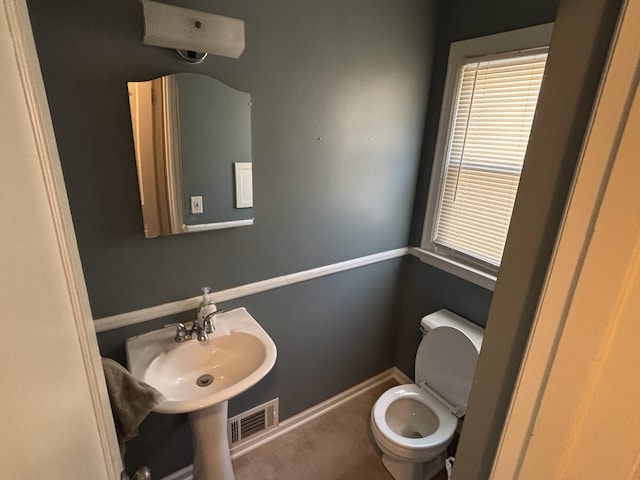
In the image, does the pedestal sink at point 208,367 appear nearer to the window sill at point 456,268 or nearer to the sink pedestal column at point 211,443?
the sink pedestal column at point 211,443

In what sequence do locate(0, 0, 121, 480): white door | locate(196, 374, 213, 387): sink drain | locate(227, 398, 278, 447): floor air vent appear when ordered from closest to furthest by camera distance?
locate(0, 0, 121, 480): white door
locate(196, 374, 213, 387): sink drain
locate(227, 398, 278, 447): floor air vent

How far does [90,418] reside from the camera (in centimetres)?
55

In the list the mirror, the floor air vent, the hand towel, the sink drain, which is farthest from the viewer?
the floor air vent

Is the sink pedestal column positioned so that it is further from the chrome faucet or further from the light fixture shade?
the light fixture shade

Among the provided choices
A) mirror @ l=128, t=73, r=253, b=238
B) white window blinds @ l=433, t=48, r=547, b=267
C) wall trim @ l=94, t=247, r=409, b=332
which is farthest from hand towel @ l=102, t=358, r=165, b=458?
white window blinds @ l=433, t=48, r=547, b=267

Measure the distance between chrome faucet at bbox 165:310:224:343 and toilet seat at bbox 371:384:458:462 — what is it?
94 cm

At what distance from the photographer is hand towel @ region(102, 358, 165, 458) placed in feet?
3.51

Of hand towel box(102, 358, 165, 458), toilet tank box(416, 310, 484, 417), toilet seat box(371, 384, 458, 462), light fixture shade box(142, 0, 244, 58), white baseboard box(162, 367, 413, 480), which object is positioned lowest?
white baseboard box(162, 367, 413, 480)

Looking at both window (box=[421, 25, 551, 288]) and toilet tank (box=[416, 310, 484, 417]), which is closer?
window (box=[421, 25, 551, 288])

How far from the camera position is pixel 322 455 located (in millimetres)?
1946

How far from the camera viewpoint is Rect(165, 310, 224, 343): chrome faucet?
1415mm

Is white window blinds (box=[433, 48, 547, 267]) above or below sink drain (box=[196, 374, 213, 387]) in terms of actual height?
above

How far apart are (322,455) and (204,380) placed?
3.05 ft

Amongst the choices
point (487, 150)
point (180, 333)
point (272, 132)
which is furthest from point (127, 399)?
point (487, 150)
